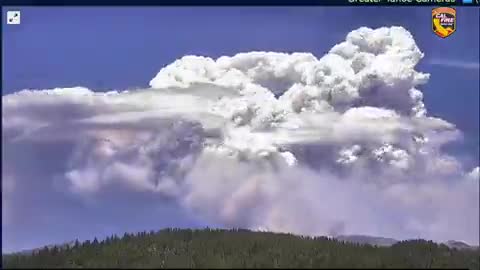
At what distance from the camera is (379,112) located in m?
11.1

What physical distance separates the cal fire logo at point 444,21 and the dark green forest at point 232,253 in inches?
135

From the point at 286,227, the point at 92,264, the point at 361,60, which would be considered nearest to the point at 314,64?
the point at 361,60

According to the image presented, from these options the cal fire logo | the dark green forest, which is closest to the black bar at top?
the cal fire logo

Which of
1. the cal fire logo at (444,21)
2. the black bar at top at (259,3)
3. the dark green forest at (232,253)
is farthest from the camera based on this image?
the cal fire logo at (444,21)

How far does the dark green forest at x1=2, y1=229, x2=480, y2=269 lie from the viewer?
9.27 meters

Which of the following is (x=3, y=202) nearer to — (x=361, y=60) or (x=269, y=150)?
(x=269, y=150)

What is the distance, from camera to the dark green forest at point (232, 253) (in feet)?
30.4

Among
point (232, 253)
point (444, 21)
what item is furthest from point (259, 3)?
point (232, 253)

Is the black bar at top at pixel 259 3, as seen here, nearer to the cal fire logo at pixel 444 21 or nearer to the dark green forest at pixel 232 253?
the cal fire logo at pixel 444 21

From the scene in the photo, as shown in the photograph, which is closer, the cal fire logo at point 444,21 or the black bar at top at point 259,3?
the black bar at top at point 259,3

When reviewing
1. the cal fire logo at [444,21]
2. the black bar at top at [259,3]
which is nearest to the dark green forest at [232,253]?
the cal fire logo at [444,21]

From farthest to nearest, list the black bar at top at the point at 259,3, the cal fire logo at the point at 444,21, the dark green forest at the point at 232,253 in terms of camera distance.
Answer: the cal fire logo at the point at 444,21 → the black bar at top at the point at 259,3 → the dark green forest at the point at 232,253

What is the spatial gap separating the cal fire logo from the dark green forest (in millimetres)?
3430

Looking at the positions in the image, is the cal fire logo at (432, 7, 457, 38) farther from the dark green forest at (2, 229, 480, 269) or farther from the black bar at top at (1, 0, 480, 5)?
the dark green forest at (2, 229, 480, 269)
